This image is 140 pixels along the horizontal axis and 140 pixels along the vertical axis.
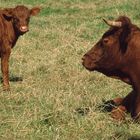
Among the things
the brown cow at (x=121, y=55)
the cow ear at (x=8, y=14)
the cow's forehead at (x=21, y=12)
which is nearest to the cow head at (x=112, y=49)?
the brown cow at (x=121, y=55)

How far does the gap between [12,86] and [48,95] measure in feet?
4.70

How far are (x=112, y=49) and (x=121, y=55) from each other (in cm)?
13

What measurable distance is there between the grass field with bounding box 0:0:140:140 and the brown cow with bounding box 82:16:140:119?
46cm

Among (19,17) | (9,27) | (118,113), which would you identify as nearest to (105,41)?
→ (118,113)

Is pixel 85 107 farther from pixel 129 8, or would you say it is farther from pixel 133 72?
pixel 129 8

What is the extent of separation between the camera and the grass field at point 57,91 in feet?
20.8

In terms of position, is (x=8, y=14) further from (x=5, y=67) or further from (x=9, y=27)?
(x=5, y=67)

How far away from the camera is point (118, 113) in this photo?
702 cm

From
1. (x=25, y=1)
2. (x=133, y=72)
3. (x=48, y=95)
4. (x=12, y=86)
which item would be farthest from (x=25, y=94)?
(x=25, y=1)

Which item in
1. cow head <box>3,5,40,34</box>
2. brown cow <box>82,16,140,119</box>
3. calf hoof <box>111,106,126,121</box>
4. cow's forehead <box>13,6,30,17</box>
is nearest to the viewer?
brown cow <box>82,16,140,119</box>

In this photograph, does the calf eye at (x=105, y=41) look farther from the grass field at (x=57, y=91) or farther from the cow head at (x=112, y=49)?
the grass field at (x=57, y=91)

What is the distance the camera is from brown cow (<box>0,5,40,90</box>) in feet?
30.6

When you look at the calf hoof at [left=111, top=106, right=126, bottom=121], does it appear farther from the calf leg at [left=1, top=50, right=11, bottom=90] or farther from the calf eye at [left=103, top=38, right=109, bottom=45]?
the calf leg at [left=1, top=50, right=11, bottom=90]

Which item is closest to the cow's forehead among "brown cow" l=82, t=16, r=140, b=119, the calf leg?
the calf leg
